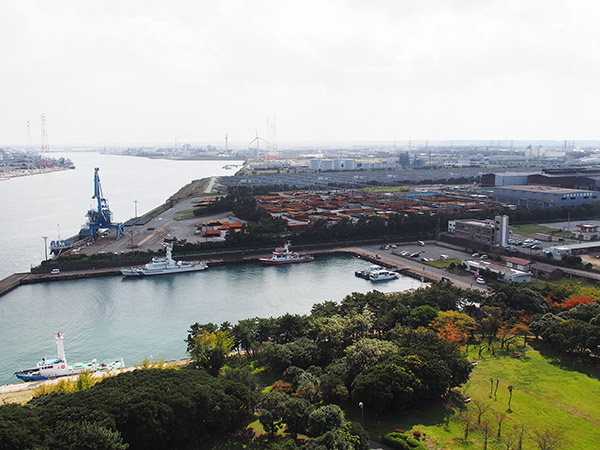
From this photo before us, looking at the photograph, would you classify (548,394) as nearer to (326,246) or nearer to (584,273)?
(584,273)

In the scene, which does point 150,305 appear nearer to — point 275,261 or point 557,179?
point 275,261

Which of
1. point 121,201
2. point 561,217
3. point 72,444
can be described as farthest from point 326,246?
point 121,201

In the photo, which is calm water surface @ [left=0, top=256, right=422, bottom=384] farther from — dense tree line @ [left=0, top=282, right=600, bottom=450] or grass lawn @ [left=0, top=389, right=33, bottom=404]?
dense tree line @ [left=0, top=282, right=600, bottom=450]

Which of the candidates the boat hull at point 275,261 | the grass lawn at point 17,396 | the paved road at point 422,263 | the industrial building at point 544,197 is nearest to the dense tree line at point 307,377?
the grass lawn at point 17,396

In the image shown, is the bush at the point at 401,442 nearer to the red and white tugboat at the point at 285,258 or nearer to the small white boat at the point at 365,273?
the small white boat at the point at 365,273

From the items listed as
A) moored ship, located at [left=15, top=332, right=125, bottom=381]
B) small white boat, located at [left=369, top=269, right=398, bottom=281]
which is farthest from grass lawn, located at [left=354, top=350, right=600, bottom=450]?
small white boat, located at [left=369, top=269, right=398, bottom=281]

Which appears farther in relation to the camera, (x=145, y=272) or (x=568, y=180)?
(x=568, y=180)

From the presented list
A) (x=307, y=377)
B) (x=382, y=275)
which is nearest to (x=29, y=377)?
(x=307, y=377)
